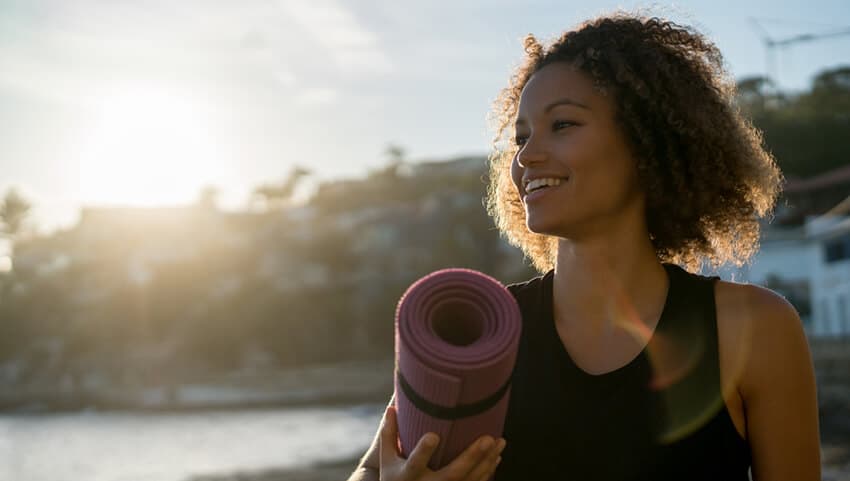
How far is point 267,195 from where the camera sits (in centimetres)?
9131

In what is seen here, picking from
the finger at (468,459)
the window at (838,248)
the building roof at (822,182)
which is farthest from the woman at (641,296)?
the building roof at (822,182)

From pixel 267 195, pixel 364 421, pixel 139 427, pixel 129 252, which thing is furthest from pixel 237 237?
pixel 364 421

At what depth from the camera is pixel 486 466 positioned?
73.5 inches

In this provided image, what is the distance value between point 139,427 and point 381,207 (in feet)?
104

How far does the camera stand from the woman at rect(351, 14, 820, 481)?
7.12 feet

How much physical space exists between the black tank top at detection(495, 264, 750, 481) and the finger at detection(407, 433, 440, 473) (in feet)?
1.81

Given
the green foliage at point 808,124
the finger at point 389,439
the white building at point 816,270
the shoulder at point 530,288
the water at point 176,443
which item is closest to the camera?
the finger at point 389,439

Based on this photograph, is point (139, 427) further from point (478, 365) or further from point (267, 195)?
point (267, 195)

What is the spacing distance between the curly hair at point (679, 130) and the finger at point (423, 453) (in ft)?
3.77

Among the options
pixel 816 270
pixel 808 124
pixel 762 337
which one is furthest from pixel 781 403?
pixel 808 124

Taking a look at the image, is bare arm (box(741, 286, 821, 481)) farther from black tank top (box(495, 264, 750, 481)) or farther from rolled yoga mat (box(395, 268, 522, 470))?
rolled yoga mat (box(395, 268, 522, 470))

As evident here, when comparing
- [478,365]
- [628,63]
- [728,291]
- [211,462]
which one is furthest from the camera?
[211,462]

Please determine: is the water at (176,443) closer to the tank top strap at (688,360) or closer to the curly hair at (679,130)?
the curly hair at (679,130)

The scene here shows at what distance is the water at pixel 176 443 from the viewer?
29094 millimetres
